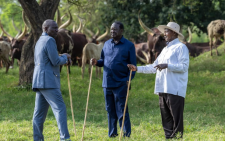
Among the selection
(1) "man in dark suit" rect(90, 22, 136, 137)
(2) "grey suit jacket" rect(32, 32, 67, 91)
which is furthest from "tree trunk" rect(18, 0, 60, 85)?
(2) "grey suit jacket" rect(32, 32, 67, 91)

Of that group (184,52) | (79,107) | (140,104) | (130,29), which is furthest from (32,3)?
(130,29)

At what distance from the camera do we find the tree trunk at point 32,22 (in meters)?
11.5

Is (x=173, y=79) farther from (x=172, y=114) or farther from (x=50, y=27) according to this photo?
(x=50, y=27)

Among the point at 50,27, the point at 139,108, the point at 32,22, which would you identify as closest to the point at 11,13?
the point at 32,22

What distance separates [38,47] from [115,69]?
139 cm

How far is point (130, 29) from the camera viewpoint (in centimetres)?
2047

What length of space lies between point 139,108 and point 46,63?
501 centimetres

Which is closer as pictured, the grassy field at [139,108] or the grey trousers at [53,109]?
the grey trousers at [53,109]

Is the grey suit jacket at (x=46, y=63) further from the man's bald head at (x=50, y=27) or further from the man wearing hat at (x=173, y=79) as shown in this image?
the man wearing hat at (x=173, y=79)

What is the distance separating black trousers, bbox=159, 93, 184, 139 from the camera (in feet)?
19.3

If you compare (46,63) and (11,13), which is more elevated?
(11,13)

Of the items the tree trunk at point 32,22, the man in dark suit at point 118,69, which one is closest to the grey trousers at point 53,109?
the man in dark suit at point 118,69

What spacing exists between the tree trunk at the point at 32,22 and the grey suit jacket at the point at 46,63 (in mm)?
5982

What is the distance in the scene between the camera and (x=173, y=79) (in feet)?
19.3
